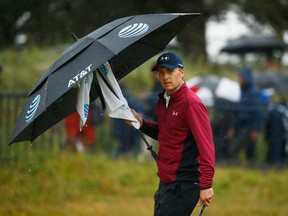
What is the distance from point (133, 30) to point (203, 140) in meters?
0.92

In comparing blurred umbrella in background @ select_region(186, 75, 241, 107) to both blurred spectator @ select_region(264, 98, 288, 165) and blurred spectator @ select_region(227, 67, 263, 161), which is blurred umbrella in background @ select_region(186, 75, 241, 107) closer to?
blurred spectator @ select_region(227, 67, 263, 161)

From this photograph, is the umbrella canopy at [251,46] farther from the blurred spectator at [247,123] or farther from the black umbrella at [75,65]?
the black umbrella at [75,65]

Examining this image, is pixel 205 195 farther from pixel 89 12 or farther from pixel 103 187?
pixel 103 187

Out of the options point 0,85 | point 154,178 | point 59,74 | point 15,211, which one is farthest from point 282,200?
point 59,74

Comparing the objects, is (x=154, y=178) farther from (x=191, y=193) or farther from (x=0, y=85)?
(x=191, y=193)

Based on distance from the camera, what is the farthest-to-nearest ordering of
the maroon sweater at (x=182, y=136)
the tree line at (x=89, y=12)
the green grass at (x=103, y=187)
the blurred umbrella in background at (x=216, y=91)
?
the blurred umbrella in background at (x=216, y=91) < the tree line at (x=89, y=12) < the green grass at (x=103, y=187) < the maroon sweater at (x=182, y=136)

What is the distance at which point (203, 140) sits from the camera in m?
5.56

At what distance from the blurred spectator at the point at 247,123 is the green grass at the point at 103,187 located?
0.39 metres

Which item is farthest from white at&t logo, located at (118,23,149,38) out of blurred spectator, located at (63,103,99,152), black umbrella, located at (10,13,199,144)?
blurred spectator, located at (63,103,99,152)

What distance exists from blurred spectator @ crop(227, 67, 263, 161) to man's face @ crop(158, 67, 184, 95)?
272 inches

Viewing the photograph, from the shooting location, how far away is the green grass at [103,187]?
1007 cm

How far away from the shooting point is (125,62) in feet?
21.1

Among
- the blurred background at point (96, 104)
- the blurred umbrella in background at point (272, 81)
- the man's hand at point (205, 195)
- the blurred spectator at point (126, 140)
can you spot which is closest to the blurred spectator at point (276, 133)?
the blurred background at point (96, 104)

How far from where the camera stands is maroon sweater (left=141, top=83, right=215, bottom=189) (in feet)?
18.5
